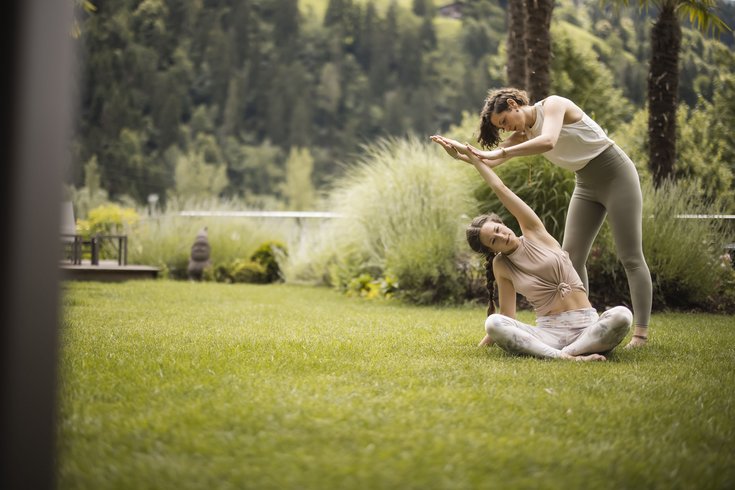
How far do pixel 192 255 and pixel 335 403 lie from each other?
12239 mm

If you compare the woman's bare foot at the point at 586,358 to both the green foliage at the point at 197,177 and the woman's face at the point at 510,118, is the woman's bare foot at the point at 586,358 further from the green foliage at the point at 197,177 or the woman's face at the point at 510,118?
the green foliage at the point at 197,177

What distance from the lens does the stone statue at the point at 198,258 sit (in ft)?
49.8

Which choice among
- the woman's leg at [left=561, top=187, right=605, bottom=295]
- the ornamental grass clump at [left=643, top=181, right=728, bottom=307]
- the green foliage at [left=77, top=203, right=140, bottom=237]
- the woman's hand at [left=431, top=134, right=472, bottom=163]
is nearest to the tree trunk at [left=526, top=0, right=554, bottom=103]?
the ornamental grass clump at [left=643, top=181, right=728, bottom=307]

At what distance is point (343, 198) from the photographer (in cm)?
1285

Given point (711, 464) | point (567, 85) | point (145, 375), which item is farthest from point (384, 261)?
point (567, 85)

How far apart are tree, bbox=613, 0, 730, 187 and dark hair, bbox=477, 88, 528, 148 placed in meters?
7.89

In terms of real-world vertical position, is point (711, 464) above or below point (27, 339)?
below

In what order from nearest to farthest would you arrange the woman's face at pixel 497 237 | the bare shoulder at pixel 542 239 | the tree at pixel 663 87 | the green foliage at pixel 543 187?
1. the woman's face at pixel 497 237
2. the bare shoulder at pixel 542 239
3. the green foliage at pixel 543 187
4. the tree at pixel 663 87

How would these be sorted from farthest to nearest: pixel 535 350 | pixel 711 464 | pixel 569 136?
1. pixel 569 136
2. pixel 535 350
3. pixel 711 464

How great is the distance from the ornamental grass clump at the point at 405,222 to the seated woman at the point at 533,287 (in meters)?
4.55

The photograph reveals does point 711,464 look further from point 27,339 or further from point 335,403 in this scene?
point 27,339

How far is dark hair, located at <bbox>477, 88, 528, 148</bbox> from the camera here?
16.9ft

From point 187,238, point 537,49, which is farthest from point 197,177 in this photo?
point 537,49

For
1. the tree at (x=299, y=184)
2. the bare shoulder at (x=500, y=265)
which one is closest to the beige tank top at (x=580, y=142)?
the bare shoulder at (x=500, y=265)
